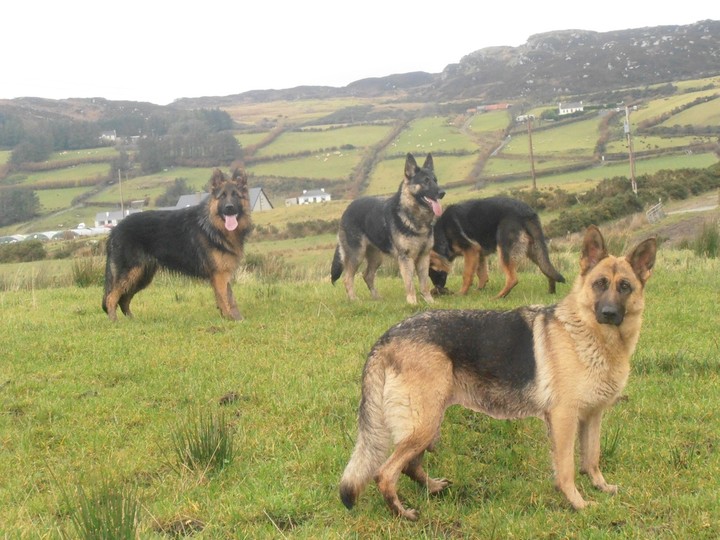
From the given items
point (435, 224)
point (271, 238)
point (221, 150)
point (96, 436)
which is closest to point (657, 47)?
point (221, 150)

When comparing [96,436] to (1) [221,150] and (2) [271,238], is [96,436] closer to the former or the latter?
(2) [271,238]

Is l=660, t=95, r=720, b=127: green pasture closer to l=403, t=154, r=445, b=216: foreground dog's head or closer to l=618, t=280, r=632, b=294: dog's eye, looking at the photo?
l=403, t=154, r=445, b=216: foreground dog's head

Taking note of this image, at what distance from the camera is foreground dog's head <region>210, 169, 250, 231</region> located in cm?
1153

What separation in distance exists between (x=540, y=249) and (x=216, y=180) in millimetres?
5980

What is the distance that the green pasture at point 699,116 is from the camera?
7239cm

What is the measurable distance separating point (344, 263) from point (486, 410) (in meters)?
8.65

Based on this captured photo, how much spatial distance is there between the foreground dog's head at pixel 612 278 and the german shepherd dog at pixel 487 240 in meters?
6.71

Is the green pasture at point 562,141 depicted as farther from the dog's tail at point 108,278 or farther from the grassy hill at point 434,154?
the dog's tail at point 108,278

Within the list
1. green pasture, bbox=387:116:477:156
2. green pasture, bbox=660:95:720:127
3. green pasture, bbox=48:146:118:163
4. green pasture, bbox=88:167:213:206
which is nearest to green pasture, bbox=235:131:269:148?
green pasture, bbox=88:167:213:206

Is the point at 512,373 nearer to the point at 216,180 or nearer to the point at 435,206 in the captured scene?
the point at 435,206

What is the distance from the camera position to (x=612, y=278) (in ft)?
15.9

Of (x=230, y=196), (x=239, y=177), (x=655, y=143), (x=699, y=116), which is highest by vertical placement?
(x=699, y=116)

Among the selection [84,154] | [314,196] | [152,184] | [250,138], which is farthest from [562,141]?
[84,154]

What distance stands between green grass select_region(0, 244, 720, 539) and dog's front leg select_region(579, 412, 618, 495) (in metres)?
0.19
